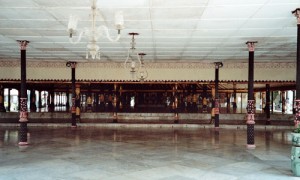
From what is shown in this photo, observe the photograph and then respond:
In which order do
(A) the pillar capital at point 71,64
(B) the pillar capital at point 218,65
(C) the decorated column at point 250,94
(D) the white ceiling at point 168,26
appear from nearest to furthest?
(D) the white ceiling at point 168,26
(C) the decorated column at point 250,94
(B) the pillar capital at point 218,65
(A) the pillar capital at point 71,64

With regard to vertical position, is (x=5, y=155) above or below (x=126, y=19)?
below

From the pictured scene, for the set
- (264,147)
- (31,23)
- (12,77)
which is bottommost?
(264,147)

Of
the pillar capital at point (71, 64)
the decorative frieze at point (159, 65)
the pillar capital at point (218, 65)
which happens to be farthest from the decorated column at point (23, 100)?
the pillar capital at point (218, 65)

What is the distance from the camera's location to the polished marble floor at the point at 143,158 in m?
6.10

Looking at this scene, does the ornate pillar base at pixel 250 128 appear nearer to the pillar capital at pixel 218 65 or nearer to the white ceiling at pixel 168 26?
the white ceiling at pixel 168 26

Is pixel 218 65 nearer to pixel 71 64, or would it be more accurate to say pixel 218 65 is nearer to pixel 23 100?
pixel 71 64

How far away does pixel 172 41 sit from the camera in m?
9.32

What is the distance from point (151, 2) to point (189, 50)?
18.1ft

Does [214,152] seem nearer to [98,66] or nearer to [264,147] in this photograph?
[264,147]

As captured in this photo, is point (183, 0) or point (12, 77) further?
point (12, 77)

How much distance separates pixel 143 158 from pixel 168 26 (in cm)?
340

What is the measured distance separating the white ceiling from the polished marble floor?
329cm

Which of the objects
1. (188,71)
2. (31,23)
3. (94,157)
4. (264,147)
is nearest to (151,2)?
(31,23)

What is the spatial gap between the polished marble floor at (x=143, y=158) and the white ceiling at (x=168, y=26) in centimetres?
329
